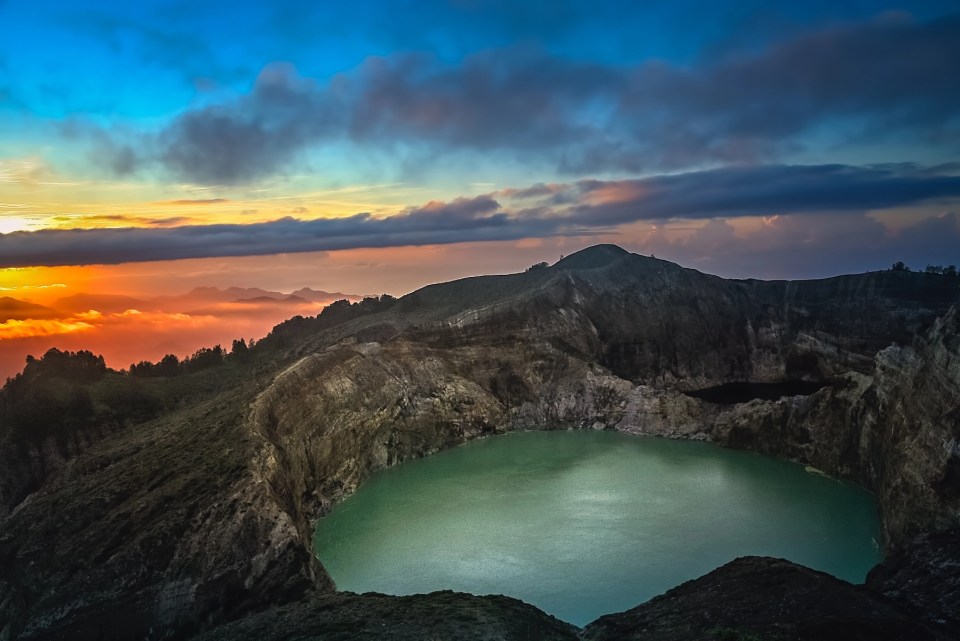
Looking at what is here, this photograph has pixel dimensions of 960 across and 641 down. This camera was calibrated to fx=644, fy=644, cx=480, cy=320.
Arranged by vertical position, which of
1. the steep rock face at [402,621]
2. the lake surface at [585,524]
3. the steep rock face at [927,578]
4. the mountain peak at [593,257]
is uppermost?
the mountain peak at [593,257]

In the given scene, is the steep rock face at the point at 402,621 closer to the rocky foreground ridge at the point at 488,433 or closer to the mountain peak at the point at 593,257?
the rocky foreground ridge at the point at 488,433

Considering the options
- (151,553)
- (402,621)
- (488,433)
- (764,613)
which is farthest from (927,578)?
(488,433)

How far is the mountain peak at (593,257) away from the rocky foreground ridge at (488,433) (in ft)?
3.88

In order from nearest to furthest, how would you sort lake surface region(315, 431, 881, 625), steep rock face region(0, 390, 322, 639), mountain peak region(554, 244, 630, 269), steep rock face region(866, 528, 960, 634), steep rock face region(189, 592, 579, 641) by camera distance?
steep rock face region(189, 592, 579, 641) → steep rock face region(866, 528, 960, 634) → steep rock face region(0, 390, 322, 639) → lake surface region(315, 431, 881, 625) → mountain peak region(554, 244, 630, 269)

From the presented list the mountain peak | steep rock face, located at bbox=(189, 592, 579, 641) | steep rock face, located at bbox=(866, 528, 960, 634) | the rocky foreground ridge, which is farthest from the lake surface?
the mountain peak

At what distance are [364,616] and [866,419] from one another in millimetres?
37484

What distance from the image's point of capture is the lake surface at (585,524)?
31328 millimetres

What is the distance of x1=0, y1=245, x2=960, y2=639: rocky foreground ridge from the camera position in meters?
23.9

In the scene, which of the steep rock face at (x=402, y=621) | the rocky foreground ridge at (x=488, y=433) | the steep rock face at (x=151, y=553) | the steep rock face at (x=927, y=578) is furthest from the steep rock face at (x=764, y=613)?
the steep rock face at (x=151, y=553)

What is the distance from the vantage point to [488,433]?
203 feet

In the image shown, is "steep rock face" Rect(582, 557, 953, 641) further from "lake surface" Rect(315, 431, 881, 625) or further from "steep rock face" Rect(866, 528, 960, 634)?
"lake surface" Rect(315, 431, 881, 625)

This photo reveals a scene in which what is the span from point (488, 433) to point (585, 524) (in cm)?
2416

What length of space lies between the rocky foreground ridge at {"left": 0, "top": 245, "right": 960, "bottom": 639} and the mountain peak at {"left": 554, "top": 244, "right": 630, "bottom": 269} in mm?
1182

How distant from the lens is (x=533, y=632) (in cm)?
2264
